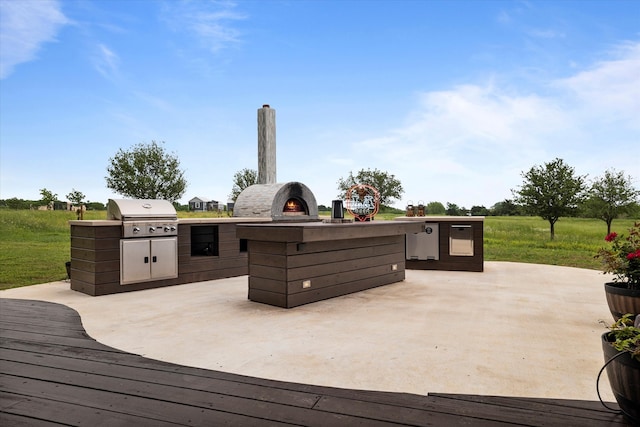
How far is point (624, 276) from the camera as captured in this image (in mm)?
3830

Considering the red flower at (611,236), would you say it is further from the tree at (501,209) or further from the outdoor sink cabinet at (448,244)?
the tree at (501,209)

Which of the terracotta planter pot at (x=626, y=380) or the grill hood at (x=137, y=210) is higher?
the grill hood at (x=137, y=210)

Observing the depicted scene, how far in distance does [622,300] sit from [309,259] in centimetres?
312

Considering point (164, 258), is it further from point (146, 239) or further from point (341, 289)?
point (341, 289)

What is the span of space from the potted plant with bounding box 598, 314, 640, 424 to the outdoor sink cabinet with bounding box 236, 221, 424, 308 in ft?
9.86

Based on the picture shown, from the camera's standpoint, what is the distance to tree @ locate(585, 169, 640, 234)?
1448 cm

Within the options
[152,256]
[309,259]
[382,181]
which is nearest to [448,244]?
[309,259]

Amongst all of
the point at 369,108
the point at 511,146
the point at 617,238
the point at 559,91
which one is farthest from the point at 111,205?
the point at 511,146

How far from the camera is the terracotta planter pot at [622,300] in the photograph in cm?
343

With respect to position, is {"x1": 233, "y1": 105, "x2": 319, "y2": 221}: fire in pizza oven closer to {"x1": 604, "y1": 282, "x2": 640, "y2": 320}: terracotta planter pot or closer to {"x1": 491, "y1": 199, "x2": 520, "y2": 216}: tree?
{"x1": 604, "y1": 282, "x2": 640, "y2": 320}: terracotta planter pot

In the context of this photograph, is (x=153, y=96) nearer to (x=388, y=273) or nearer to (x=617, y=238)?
(x=388, y=273)

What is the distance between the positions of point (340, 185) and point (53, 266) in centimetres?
2108

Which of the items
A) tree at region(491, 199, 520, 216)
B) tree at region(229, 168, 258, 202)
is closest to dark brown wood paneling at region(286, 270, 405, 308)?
tree at region(491, 199, 520, 216)

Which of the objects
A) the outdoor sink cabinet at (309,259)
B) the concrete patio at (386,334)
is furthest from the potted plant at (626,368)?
the outdoor sink cabinet at (309,259)
